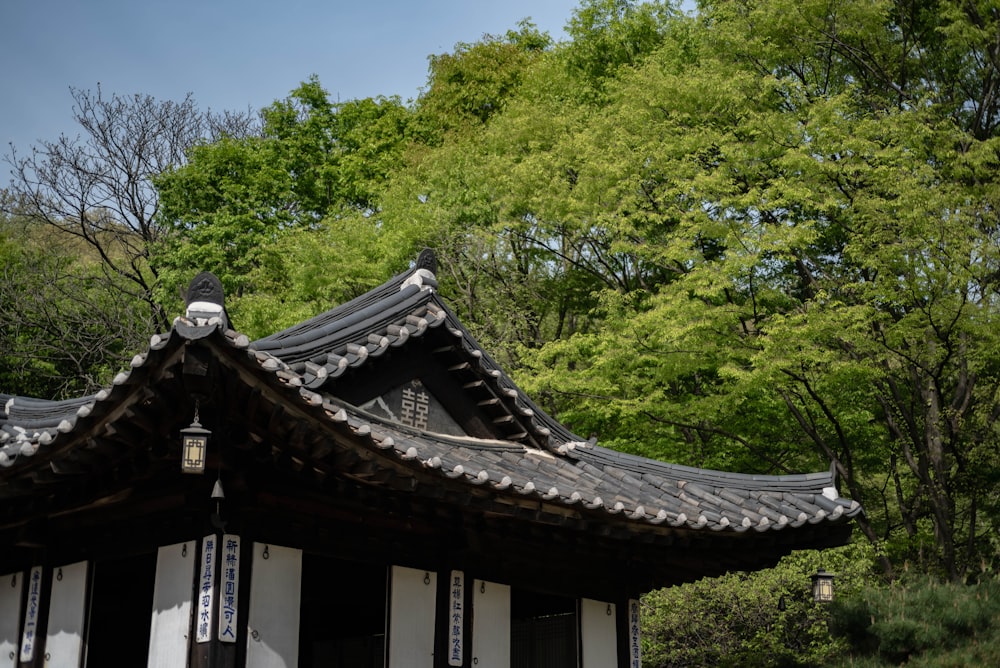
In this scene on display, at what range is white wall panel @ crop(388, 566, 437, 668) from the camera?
345 inches

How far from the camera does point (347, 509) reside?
8.54 meters

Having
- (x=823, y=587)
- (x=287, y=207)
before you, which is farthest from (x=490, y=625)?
(x=287, y=207)

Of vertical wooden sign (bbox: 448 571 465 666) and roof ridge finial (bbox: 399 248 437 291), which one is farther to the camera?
roof ridge finial (bbox: 399 248 437 291)

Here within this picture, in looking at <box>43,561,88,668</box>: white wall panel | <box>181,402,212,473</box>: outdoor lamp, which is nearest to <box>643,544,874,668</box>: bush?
<box>43,561,88,668</box>: white wall panel

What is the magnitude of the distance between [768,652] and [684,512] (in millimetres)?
8322

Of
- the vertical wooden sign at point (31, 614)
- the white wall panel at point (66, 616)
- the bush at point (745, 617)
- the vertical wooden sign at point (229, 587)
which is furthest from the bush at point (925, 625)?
the vertical wooden sign at point (31, 614)

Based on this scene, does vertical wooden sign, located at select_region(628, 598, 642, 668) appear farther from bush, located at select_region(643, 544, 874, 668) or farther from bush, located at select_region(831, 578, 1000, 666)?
bush, located at select_region(643, 544, 874, 668)

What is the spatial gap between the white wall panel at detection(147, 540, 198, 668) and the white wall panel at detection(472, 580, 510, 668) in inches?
107

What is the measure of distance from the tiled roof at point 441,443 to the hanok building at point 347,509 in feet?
0.08

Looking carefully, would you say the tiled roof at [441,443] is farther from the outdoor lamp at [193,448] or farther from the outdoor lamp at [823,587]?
the outdoor lamp at [823,587]

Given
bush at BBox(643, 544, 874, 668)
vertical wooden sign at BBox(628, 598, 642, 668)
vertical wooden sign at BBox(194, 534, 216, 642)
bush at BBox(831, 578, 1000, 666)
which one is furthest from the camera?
bush at BBox(643, 544, 874, 668)

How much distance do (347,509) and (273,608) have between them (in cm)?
100

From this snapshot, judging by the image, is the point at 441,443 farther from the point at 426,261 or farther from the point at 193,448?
the point at 193,448

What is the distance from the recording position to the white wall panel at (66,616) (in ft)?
27.8
